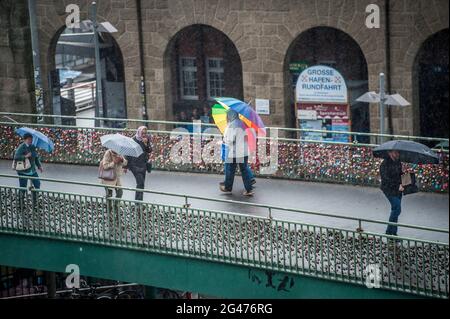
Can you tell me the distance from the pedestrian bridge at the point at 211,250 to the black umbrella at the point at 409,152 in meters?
1.42

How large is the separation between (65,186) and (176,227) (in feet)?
15.2

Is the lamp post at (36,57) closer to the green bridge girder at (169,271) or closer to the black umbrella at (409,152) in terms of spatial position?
the green bridge girder at (169,271)

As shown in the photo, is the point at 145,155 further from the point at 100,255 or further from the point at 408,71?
the point at 408,71

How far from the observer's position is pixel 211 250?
25.6 m

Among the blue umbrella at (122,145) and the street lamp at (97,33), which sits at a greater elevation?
the street lamp at (97,33)

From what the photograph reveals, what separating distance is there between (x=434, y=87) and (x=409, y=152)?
31.1ft

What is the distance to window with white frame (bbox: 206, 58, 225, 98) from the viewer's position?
3678 cm

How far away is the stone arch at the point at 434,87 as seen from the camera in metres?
33.8

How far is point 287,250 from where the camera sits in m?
25.0

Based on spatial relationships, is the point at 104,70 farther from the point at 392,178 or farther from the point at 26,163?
the point at 392,178

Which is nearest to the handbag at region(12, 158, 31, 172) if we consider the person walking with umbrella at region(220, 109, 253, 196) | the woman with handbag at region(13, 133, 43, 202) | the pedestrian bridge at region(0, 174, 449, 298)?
the woman with handbag at region(13, 133, 43, 202)

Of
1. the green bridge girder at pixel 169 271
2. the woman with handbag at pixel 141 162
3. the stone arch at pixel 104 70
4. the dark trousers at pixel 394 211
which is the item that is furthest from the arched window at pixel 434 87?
the green bridge girder at pixel 169 271

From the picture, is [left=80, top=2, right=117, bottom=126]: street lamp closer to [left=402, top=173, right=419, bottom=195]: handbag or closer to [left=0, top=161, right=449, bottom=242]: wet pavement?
[left=0, top=161, right=449, bottom=242]: wet pavement
